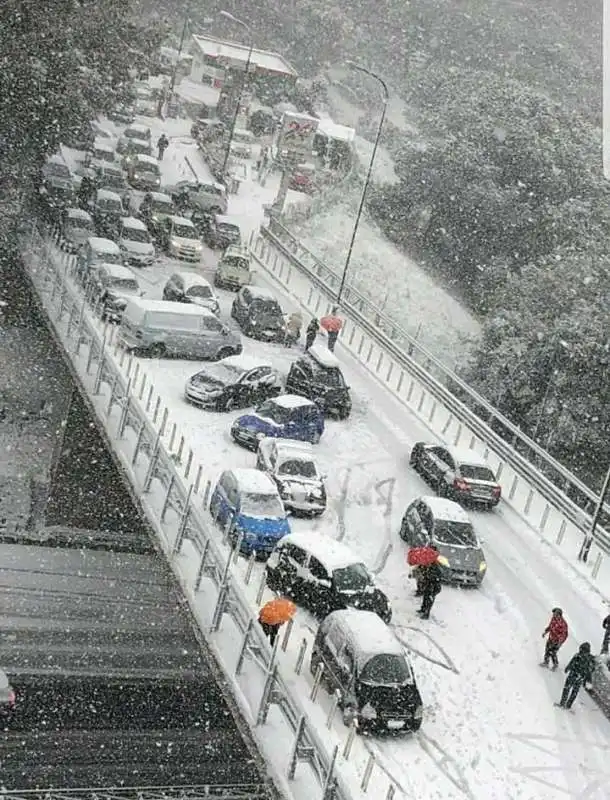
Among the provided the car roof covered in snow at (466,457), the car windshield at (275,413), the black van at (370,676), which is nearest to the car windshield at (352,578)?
the black van at (370,676)

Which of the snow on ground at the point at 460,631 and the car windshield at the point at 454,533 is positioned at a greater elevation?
the car windshield at the point at 454,533

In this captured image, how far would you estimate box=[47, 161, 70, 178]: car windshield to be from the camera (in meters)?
44.8

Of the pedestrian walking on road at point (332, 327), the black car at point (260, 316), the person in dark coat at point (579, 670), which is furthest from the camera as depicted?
the black car at point (260, 316)

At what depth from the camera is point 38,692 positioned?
18.9 m

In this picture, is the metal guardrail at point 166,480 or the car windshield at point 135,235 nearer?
the metal guardrail at point 166,480

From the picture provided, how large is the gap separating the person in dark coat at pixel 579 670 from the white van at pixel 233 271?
22.1 m

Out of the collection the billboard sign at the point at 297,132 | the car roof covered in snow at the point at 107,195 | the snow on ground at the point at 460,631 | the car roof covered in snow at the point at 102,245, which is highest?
the billboard sign at the point at 297,132

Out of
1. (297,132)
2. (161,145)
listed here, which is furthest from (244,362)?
(161,145)

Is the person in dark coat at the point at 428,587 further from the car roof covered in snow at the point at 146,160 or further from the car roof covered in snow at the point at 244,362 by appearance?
the car roof covered in snow at the point at 146,160

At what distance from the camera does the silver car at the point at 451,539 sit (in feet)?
76.6

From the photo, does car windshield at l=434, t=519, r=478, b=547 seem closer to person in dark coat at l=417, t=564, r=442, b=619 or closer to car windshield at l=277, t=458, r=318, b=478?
person in dark coat at l=417, t=564, r=442, b=619

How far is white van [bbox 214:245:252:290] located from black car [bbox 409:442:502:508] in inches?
527

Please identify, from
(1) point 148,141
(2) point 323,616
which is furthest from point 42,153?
(2) point 323,616

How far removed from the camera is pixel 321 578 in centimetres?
2064
